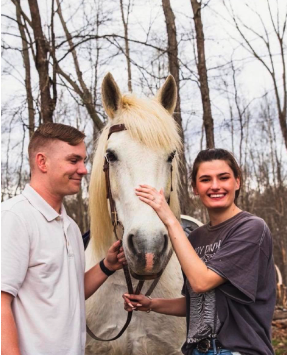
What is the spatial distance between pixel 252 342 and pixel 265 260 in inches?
17.0

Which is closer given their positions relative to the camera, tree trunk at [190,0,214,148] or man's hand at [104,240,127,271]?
man's hand at [104,240,127,271]

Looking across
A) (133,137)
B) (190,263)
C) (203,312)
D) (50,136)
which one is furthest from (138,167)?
(203,312)

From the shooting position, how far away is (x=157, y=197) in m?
2.30

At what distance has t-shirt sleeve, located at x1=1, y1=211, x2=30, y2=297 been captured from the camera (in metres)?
1.85

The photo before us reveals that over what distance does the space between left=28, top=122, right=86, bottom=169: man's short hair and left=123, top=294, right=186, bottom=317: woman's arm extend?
116cm

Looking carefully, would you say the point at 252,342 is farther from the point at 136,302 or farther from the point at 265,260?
the point at 136,302

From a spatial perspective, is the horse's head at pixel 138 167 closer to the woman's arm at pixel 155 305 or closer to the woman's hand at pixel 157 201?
the woman's hand at pixel 157 201

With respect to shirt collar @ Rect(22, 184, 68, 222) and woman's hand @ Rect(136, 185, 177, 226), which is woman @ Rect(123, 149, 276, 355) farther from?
shirt collar @ Rect(22, 184, 68, 222)

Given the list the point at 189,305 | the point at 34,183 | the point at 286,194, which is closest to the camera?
the point at 34,183

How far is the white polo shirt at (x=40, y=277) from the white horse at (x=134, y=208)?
0.42m

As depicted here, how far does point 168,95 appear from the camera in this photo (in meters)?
3.31

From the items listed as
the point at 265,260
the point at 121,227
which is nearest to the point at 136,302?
the point at 121,227

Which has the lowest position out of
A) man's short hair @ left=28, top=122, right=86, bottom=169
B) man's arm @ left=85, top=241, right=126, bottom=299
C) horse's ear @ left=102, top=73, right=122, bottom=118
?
man's arm @ left=85, top=241, right=126, bottom=299

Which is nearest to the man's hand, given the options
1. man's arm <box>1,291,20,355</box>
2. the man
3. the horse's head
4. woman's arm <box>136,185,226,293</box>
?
the horse's head
